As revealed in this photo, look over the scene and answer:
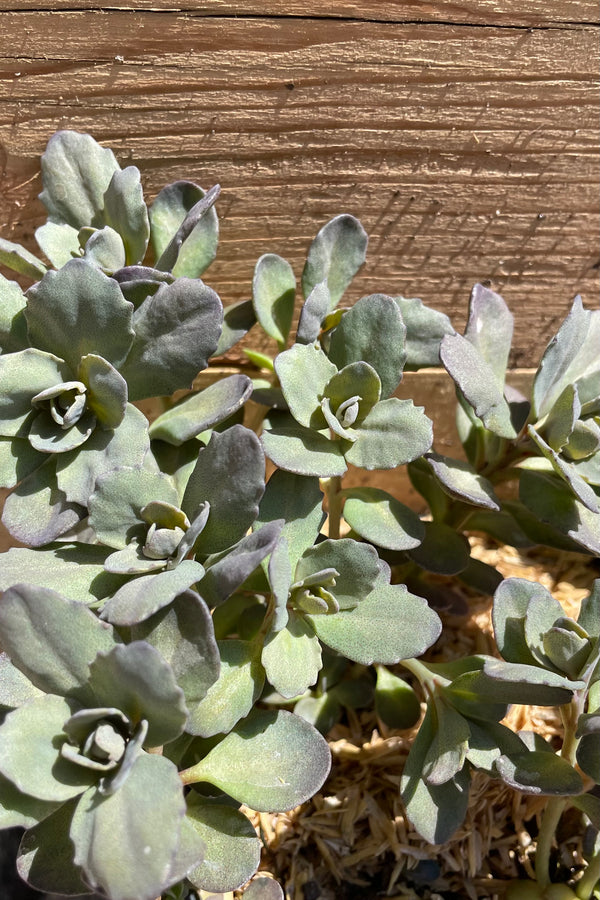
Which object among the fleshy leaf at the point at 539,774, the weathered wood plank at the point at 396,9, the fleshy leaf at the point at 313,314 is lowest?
the fleshy leaf at the point at 539,774

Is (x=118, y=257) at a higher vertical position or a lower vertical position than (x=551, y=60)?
lower

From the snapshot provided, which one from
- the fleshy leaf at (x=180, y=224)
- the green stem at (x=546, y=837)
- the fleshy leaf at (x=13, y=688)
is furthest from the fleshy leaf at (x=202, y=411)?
the green stem at (x=546, y=837)

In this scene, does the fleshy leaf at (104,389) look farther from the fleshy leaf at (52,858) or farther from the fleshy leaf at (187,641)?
the fleshy leaf at (52,858)

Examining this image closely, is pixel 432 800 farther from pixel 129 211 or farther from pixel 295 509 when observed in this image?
pixel 129 211

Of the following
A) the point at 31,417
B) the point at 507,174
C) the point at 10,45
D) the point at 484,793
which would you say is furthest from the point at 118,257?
the point at 484,793

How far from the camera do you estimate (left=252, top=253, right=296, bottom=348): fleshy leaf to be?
3.48ft

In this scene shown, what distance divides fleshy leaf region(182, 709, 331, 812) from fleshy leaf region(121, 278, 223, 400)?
1.29 feet

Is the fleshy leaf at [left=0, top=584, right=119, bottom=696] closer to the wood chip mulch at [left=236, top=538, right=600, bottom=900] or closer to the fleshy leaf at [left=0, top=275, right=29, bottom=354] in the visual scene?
the fleshy leaf at [left=0, top=275, right=29, bottom=354]

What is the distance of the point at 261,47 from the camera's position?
1.08 meters

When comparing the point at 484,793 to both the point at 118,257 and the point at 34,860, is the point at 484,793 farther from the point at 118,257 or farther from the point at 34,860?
the point at 118,257

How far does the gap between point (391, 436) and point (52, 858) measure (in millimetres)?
565

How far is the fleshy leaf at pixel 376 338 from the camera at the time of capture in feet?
3.05

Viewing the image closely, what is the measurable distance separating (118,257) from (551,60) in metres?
0.67

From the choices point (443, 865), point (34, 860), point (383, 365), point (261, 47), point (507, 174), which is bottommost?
point (443, 865)
